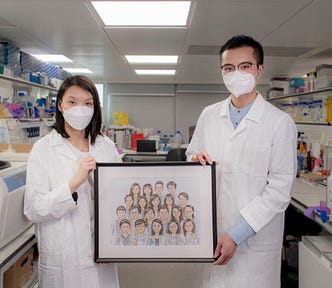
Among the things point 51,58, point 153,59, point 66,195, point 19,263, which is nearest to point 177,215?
point 66,195

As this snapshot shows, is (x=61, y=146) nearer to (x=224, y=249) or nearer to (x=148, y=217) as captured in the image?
(x=148, y=217)

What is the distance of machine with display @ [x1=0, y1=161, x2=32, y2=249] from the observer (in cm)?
121

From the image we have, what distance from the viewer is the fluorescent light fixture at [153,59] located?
362 centimetres

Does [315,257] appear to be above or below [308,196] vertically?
below

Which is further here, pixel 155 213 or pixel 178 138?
pixel 178 138

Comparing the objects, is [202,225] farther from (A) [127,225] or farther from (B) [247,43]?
(B) [247,43]

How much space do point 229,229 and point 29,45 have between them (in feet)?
10.0

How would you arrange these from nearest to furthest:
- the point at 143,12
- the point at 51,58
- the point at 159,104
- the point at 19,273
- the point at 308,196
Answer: the point at 19,273 < the point at 143,12 < the point at 308,196 < the point at 51,58 < the point at 159,104

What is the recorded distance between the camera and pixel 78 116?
4.19 ft

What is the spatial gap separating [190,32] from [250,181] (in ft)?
5.77

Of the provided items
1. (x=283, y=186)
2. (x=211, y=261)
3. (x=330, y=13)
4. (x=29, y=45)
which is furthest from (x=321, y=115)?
(x=29, y=45)

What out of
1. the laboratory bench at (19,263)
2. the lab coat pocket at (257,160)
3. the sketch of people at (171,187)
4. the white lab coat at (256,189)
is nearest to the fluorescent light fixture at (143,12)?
the white lab coat at (256,189)

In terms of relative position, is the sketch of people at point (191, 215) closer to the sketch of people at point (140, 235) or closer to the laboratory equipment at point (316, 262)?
the sketch of people at point (140, 235)

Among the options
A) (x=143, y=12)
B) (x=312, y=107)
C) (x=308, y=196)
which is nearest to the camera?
(x=143, y=12)
